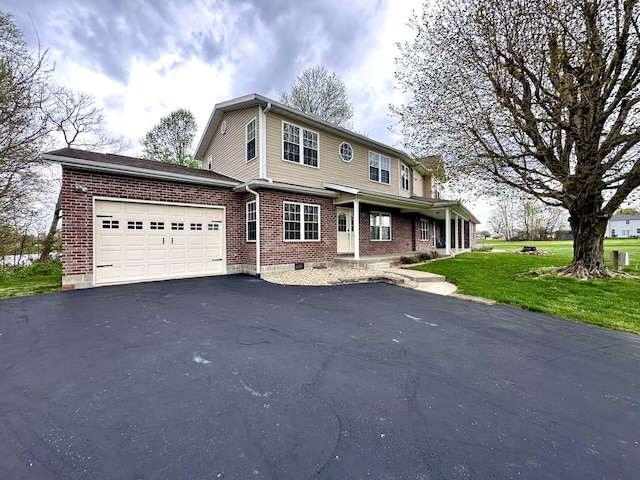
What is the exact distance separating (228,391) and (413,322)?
320cm

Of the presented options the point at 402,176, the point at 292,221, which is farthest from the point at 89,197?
the point at 402,176

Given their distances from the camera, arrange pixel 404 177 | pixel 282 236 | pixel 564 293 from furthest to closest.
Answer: pixel 404 177
pixel 282 236
pixel 564 293

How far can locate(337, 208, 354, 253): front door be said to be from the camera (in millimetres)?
11586

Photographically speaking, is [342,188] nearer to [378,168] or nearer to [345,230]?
[345,230]

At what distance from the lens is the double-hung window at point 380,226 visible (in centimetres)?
1278

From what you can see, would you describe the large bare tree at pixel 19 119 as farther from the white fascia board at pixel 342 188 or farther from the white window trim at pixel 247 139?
the white fascia board at pixel 342 188

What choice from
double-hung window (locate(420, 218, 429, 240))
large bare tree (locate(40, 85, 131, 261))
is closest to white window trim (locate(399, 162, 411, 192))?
double-hung window (locate(420, 218, 429, 240))

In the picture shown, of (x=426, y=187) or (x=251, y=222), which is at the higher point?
(x=426, y=187)

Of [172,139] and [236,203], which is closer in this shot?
[236,203]

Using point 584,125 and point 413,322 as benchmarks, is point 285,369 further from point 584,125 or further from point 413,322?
point 584,125

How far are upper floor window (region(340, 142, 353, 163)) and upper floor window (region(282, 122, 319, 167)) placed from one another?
139 cm

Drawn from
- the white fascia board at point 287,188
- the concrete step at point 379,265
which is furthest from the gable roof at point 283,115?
the concrete step at point 379,265

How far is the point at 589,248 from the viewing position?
8.24 m

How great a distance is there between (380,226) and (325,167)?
4138mm
